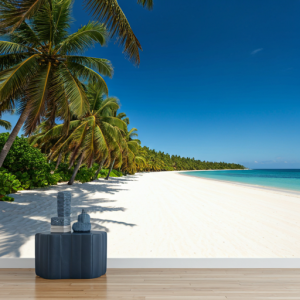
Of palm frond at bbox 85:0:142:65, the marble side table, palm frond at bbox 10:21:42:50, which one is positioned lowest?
the marble side table

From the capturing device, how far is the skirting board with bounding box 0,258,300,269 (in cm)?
310

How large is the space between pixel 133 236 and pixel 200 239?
1.38m

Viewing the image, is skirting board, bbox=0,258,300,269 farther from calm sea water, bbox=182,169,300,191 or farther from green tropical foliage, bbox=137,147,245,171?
green tropical foliage, bbox=137,147,245,171

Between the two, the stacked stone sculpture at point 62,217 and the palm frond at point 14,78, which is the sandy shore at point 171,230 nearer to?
the stacked stone sculpture at point 62,217

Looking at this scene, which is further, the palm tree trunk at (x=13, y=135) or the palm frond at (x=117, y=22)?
the palm tree trunk at (x=13, y=135)

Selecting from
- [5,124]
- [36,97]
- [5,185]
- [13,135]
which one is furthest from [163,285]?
[5,124]

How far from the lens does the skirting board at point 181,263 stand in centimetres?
310

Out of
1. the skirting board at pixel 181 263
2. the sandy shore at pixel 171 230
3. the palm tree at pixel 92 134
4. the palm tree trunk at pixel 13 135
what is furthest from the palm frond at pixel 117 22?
the palm tree at pixel 92 134

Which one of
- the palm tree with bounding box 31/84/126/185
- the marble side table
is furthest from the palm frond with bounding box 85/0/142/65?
the palm tree with bounding box 31/84/126/185

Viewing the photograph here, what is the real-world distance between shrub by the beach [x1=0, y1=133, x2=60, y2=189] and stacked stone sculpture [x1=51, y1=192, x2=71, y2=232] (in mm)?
8367

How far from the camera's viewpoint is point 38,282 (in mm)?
2619

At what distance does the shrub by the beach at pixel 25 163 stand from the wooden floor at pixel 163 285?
27.7 feet

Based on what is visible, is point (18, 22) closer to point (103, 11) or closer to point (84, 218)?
point (103, 11)

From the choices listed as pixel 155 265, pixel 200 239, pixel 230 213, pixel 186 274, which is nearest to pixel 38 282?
pixel 155 265
